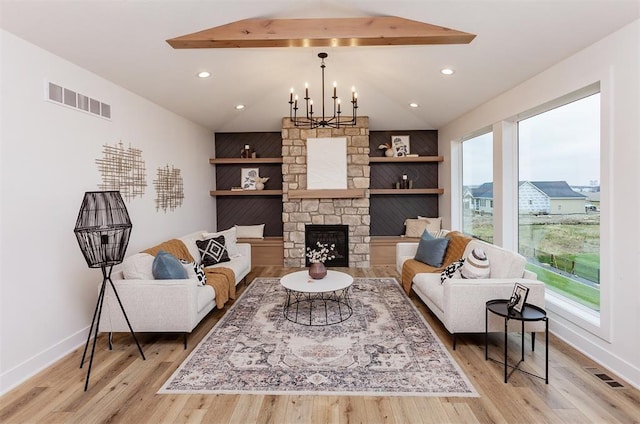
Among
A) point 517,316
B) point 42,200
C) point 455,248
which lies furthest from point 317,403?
point 455,248

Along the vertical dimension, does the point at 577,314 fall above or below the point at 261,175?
below

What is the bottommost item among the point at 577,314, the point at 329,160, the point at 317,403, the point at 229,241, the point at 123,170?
the point at 317,403

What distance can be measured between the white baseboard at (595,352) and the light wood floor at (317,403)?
62mm

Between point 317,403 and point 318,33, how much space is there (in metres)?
3.24

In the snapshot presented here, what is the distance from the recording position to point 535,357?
9.12 ft

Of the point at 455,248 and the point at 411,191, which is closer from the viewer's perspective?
the point at 455,248

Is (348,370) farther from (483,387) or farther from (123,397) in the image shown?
(123,397)

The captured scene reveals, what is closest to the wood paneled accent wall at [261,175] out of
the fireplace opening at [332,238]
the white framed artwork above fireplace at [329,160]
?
the fireplace opening at [332,238]

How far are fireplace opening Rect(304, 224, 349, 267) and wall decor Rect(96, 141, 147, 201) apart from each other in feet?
9.96

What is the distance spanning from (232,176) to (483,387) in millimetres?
5897

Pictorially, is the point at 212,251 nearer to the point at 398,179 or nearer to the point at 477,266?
the point at 477,266

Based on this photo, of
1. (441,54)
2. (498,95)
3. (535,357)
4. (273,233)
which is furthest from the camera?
(273,233)

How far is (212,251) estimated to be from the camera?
4.64 meters

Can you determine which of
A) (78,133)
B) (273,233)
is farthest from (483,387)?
(273,233)
